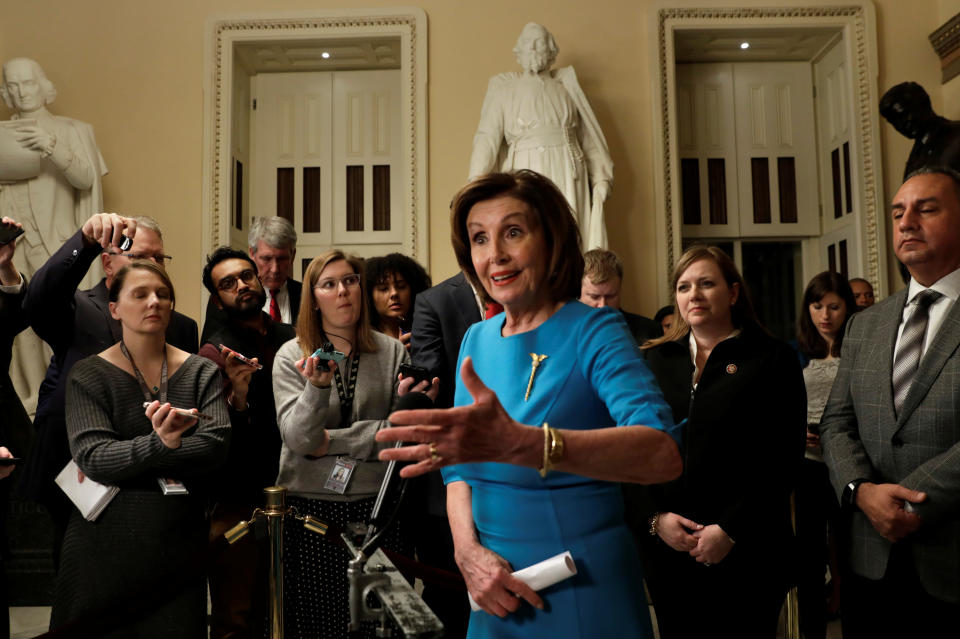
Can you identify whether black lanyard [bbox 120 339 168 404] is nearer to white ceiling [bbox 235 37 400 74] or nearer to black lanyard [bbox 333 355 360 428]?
black lanyard [bbox 333 355 360 428]

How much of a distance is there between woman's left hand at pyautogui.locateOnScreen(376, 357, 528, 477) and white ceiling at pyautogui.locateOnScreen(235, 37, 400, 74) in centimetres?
770

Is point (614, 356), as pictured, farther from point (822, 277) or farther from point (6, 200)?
point (6, 200)

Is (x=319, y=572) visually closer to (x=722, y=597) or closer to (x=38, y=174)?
(x=722, y=597)

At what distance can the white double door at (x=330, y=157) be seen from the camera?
8.91 metres

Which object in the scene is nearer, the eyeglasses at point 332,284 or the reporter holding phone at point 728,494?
the reporter holding phone at point 728,494

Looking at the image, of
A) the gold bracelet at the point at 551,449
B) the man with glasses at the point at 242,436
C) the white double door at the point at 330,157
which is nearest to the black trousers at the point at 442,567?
the man with glasses at the point at 242,436

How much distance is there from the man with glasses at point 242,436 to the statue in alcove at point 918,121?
17.8ft

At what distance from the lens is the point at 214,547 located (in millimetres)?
2662

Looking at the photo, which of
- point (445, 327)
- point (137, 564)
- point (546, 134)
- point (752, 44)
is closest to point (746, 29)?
point (752, 44)

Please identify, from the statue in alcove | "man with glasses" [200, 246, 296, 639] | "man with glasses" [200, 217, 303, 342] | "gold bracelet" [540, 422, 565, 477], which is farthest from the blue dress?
the statue in alcove

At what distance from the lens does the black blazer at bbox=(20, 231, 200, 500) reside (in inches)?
116

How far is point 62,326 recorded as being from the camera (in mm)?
3148

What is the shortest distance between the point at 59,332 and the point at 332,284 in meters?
1.04

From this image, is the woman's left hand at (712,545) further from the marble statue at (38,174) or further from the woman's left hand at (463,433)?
the marble statue at (38,174)
